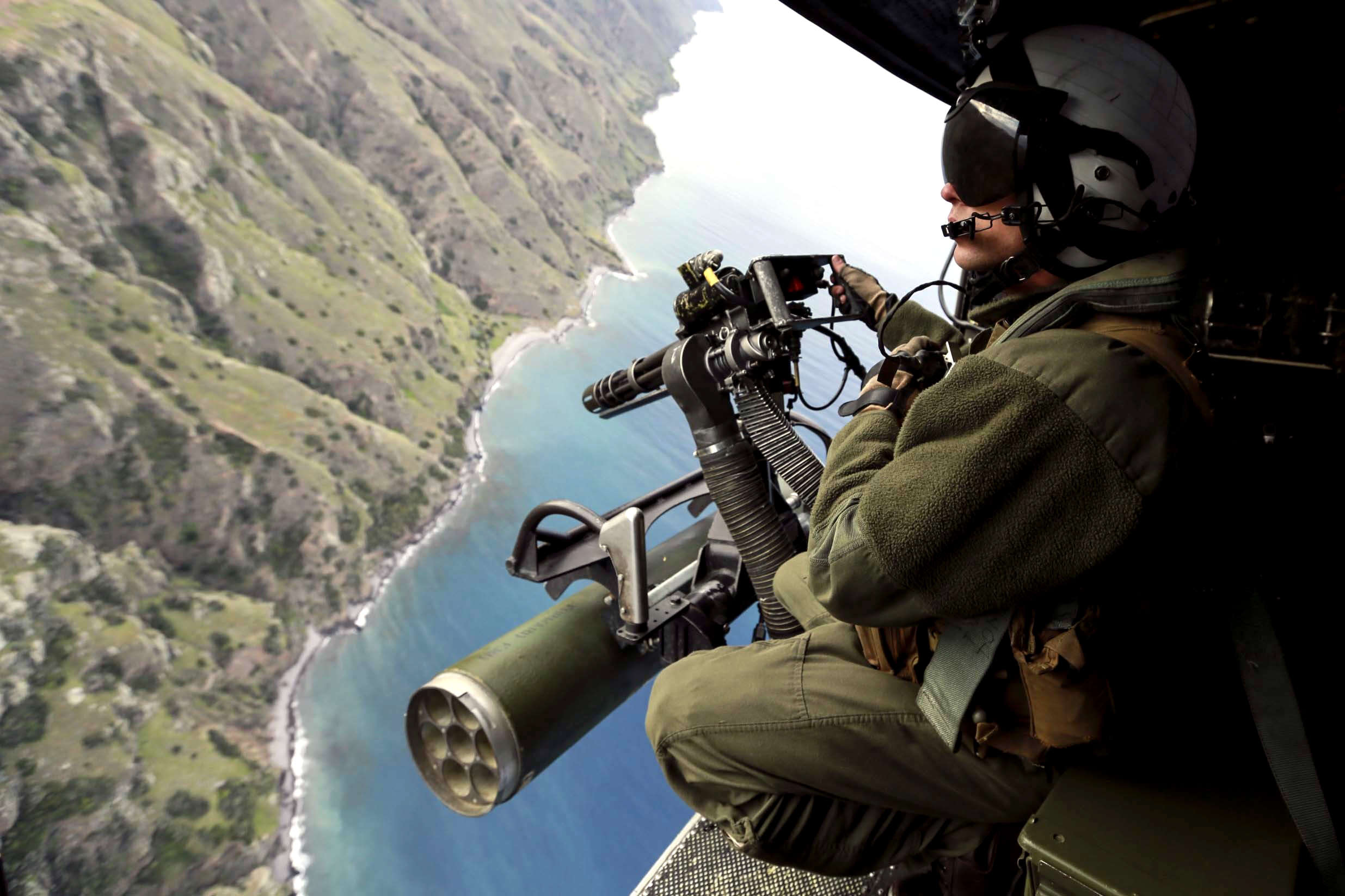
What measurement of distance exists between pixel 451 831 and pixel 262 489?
538 inches

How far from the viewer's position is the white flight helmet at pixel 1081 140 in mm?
1137

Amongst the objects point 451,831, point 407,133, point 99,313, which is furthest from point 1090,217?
point 407,133

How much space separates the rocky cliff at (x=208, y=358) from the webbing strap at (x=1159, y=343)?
1979 cm

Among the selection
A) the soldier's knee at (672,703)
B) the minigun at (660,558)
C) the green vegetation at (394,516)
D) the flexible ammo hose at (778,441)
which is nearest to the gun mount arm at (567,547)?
the minigun at (660,558)

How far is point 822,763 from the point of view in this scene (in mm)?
1382

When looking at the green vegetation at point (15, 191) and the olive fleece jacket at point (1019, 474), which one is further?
the green vegetation at point (15, 191)

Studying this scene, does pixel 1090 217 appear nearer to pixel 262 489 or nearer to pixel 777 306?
pixel 777 306

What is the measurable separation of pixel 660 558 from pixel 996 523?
1921mm

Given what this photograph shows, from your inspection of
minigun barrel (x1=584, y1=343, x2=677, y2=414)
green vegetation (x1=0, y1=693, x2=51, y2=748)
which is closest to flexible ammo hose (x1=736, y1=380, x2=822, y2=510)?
minigun barrel (x1=584, y1=343, x2=677, y2=414)

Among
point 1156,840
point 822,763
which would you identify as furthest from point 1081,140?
point 822,763

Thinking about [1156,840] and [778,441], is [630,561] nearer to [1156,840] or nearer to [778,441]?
[778,441]

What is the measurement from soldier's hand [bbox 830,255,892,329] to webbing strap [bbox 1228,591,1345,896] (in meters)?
1.26

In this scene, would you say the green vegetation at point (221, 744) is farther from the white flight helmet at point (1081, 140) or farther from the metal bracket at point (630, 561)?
the white flight helmet at point (1081, 140)

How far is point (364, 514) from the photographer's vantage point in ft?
89.3
